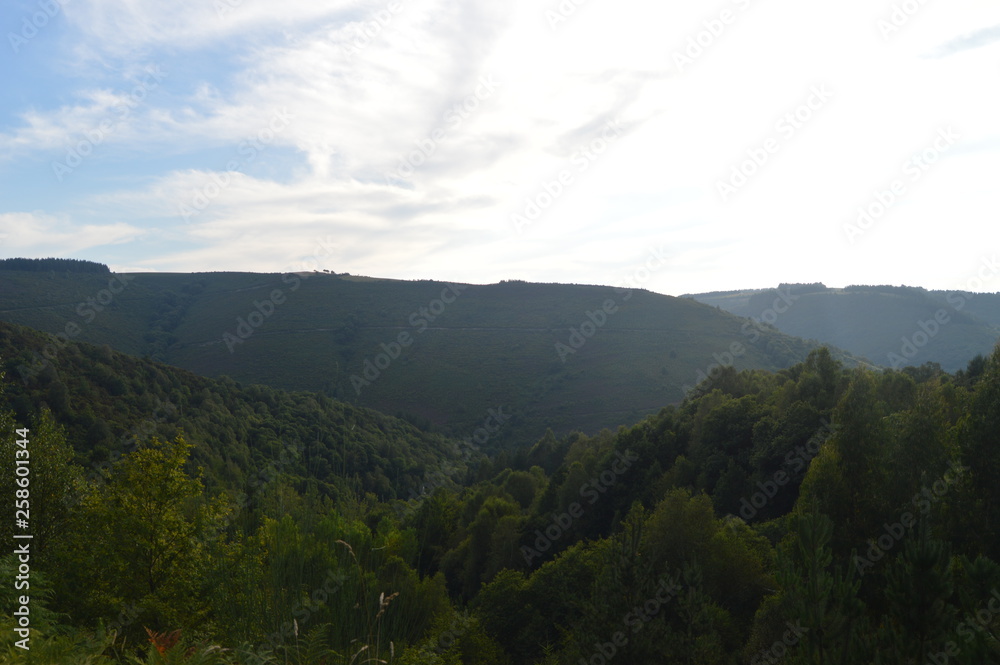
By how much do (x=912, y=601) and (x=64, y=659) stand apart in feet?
36.0

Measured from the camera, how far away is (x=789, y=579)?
9.45m

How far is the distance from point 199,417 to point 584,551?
4129cm

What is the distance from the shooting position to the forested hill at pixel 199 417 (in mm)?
40781

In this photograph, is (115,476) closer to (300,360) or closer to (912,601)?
(912,601)

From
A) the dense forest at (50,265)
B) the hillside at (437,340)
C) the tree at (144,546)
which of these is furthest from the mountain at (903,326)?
the dense forest at (50,265)

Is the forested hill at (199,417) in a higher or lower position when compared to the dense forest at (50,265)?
lower

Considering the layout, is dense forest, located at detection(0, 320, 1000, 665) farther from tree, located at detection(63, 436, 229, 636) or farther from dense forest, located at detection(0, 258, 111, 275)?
dense forest, located at detection(0, 258, 111, 275)

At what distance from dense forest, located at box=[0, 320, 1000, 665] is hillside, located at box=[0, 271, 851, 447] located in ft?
185

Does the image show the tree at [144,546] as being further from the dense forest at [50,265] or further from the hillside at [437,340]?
the dense forest at [50,265]

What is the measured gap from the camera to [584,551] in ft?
102

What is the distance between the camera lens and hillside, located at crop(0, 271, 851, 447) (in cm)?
10650

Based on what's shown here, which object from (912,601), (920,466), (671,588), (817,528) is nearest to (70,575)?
(671,588)

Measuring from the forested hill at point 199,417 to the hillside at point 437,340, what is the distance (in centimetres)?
2563

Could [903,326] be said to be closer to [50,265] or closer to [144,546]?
[144,546]
